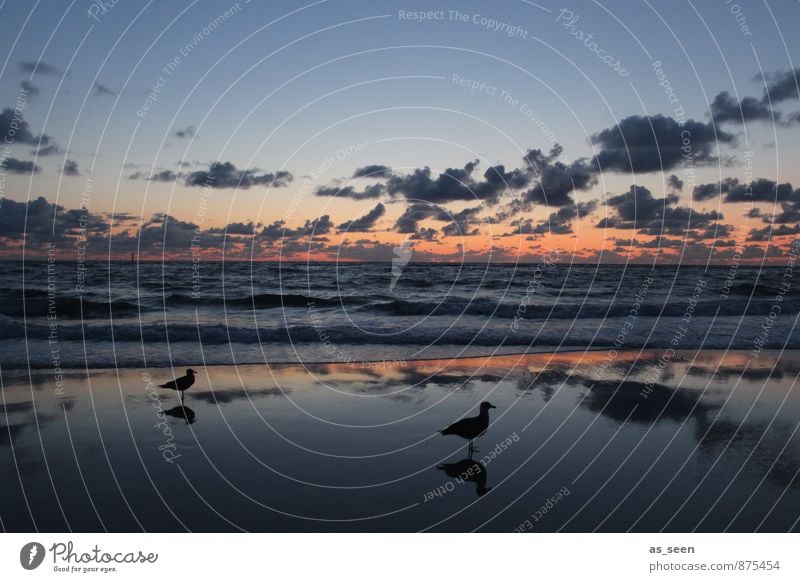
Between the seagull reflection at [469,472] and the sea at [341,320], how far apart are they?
28.1 ft

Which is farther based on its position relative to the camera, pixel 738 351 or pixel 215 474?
pixel 738 351

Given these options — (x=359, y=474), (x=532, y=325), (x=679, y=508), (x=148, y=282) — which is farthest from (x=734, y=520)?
(x=148, y=282)

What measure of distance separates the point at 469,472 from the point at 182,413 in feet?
19.8

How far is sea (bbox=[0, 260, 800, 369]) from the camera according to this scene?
786 inches

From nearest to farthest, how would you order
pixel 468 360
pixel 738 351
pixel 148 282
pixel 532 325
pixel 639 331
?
1. pixel 468 360
2. pixel 738 351
3. pixel 639 331
4. pixel 532 325
5. pixel 148 282

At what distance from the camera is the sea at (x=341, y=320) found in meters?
20.0

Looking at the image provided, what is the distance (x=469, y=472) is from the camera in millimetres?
8742

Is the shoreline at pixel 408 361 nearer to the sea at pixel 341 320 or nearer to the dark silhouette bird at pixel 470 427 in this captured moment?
the sea at pixel 341 320

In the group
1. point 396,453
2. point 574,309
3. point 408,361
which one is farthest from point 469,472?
point 574,309

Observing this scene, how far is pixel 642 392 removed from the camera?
14.1 m

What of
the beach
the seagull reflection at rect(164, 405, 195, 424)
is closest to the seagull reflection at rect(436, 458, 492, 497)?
the beach

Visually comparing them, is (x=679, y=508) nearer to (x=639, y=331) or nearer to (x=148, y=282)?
(x=639, y=331)

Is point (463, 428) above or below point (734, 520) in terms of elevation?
above

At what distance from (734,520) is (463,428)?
3627mm
